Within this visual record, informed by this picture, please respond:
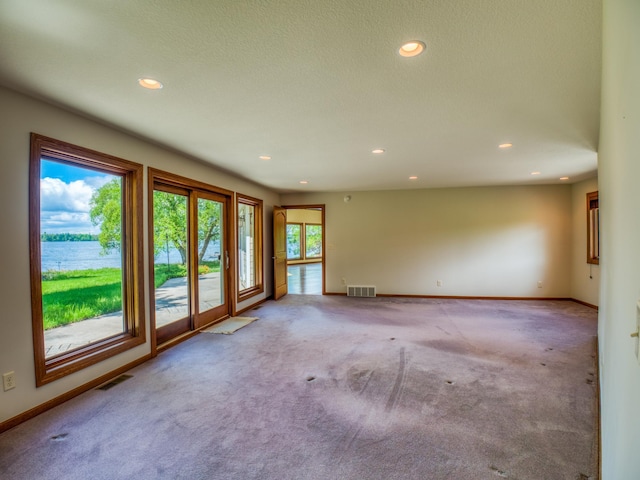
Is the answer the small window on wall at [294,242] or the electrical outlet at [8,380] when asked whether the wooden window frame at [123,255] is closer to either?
the electrical outlet at [8,380]

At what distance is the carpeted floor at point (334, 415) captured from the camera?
74.9 inches

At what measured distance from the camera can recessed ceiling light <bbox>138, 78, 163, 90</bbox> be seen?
2146 millimetres

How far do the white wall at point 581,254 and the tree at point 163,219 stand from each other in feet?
22.2

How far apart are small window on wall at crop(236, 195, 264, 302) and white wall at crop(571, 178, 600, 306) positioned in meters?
6.32

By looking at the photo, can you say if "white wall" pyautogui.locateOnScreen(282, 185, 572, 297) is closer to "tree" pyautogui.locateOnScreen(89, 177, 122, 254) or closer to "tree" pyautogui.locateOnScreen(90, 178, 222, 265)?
"tree" pyautogui.locateOnScreen(90, 178, 222, 265)

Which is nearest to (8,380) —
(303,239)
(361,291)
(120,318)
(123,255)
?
(120,318)

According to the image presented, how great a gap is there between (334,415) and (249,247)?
4474 millimetres

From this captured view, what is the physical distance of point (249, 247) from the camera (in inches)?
254

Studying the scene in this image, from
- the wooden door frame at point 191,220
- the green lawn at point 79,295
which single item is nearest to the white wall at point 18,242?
the green lawn at point 79,295

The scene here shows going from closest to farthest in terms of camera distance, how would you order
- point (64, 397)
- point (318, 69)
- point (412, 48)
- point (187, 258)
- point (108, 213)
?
1. point (412, 48)
2. point (318, 69)
3. point (64, 397)
4. point (108, 213)
5. point (187, 258)

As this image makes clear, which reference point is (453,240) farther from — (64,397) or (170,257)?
(64,397)

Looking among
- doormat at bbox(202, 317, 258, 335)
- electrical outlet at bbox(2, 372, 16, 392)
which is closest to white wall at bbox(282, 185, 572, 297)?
doormat at bbox(202, 317, 258, 335)

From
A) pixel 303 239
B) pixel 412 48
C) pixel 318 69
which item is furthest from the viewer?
pixel 303 239

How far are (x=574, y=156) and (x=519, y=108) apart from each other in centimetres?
232
